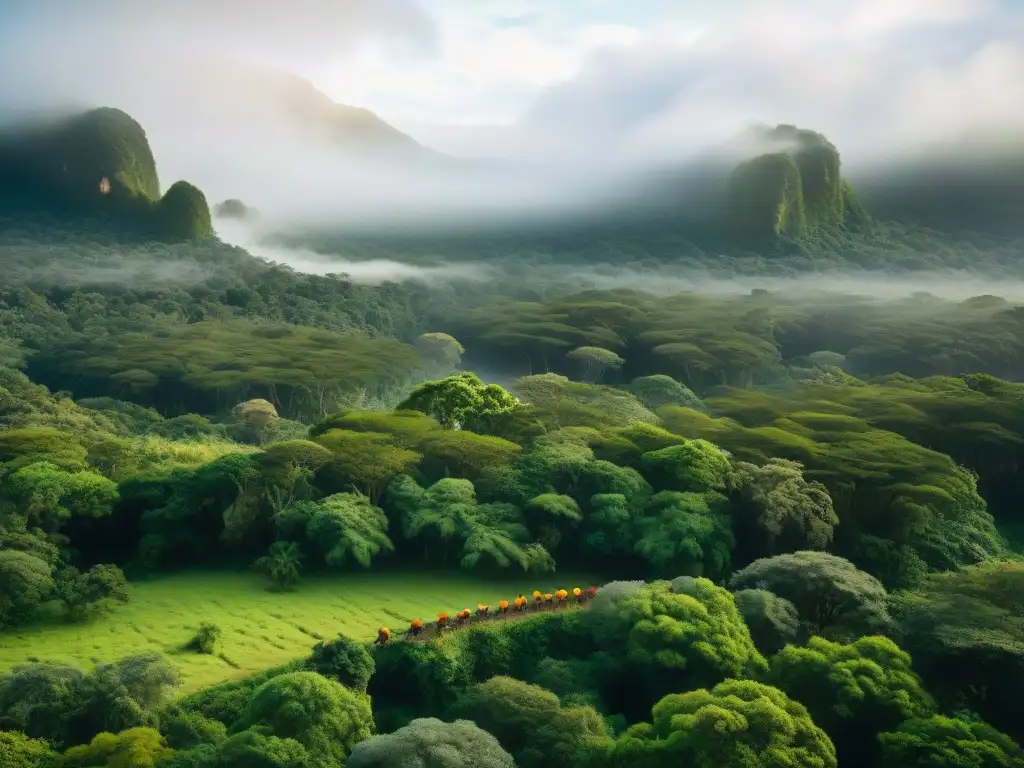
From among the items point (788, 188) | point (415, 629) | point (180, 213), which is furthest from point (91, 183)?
point (415, 629)

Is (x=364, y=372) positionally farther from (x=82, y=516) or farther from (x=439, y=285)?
(x=439, y=285)

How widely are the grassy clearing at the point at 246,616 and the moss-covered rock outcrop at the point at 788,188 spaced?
9730cm

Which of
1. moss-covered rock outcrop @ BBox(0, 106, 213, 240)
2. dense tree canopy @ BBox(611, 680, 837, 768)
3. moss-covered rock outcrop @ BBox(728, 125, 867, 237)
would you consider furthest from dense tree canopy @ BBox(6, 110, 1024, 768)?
moss-covered rock outcrop @ BBox(728, 125, 867, 237)

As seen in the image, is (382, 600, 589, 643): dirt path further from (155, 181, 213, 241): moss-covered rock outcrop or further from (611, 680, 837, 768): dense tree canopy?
(155, 181, 213, 241): moss-covered rock outcrop

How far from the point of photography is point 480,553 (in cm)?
2905

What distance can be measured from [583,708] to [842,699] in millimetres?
5650

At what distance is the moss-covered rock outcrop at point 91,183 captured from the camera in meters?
100

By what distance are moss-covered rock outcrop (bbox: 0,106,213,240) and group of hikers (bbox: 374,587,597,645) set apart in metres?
81.7

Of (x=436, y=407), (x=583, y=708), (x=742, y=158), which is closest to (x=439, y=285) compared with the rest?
(x=742, y=158)

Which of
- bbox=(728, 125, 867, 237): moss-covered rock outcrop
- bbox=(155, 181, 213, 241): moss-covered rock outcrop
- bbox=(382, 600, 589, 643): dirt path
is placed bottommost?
bbox=(382, 600, 589, 643): dirt path

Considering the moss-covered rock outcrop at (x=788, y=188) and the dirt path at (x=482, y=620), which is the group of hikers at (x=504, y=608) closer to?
the dirt path at (x=482, y=620)

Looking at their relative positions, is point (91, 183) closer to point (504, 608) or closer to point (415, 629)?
point (504, 608)

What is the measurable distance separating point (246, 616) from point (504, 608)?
6.59 meters

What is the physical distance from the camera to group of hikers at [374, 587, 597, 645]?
2442 centimetres
